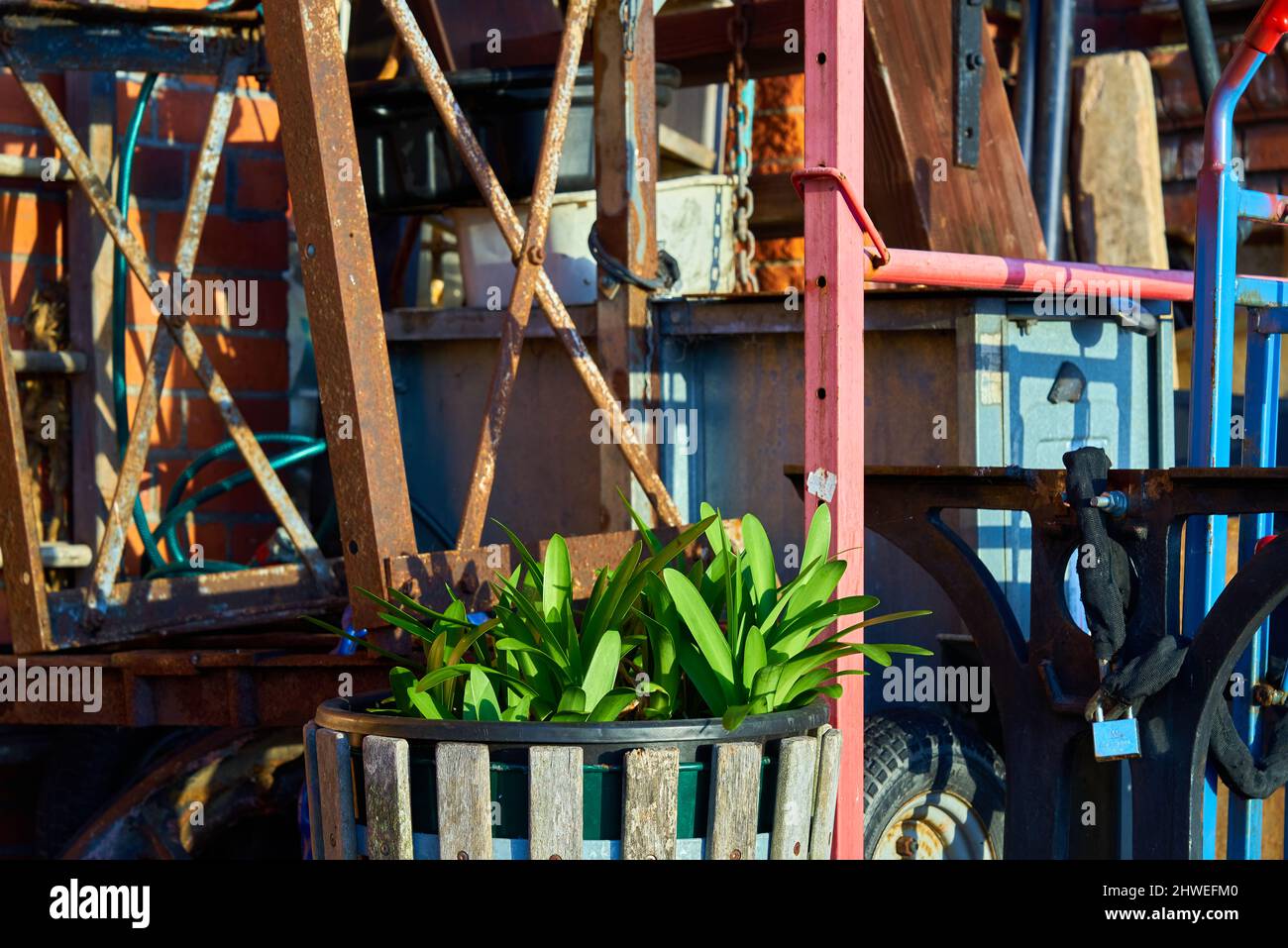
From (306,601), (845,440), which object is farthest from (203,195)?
(845,440)

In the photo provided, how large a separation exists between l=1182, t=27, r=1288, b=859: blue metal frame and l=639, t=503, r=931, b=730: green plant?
2.00 feet

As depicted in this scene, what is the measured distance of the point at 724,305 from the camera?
3385 millimetres

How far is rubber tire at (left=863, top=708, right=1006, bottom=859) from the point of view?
2.88m

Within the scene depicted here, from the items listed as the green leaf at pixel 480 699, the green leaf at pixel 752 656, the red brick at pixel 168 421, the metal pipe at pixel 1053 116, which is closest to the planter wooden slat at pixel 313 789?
the green leaf at pixel 480 699

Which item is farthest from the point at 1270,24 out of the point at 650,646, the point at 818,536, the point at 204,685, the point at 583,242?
the point at 204,685

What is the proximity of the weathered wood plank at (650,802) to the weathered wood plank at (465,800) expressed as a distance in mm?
162

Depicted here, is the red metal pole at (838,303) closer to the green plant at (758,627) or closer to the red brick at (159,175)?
the green plant at (758,627)

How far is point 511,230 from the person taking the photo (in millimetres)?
2934

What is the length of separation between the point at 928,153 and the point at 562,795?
215 centimetres

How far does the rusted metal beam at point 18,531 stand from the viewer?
288cm

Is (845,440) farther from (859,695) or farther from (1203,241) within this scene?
(1203,241)

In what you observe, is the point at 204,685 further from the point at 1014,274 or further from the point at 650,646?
the point at 1014,274

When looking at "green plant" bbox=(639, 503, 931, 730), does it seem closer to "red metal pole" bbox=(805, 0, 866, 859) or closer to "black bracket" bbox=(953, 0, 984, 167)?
"red metal pole" bbox=(805, 0, 866, 859)
